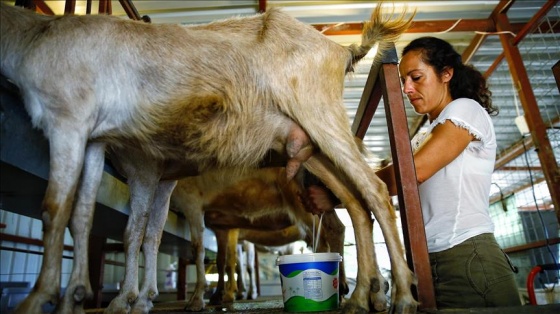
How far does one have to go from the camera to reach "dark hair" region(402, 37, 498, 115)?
262 centimetres

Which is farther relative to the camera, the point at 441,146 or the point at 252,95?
the point at 252,95

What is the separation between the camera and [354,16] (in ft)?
23.0

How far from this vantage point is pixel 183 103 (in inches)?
88.0

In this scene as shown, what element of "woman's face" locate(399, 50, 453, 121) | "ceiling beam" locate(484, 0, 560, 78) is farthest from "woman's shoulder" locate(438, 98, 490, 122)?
"ceiling beam" locate(484, 0, 560, 78)

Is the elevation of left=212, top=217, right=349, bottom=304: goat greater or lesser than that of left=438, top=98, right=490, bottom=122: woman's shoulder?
lesser

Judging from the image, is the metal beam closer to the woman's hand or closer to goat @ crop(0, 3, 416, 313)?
the woman's hand

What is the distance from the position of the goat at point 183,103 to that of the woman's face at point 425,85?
0.24 meters

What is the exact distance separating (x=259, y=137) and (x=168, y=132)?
52 centimetres

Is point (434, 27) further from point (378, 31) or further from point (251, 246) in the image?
point (251, 246)

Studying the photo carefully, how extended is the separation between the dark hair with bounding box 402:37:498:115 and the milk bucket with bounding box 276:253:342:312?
1328mm

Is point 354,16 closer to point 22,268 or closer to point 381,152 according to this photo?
point 381,152

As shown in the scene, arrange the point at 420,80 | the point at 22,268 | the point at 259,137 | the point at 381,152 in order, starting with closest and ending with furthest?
the point at 259,137 → the point at 420,80 → the point at 22,268 → the point at 381,152

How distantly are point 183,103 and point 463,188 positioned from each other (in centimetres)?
157

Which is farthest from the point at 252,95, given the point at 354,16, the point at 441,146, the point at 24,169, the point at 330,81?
the point at 354,16
